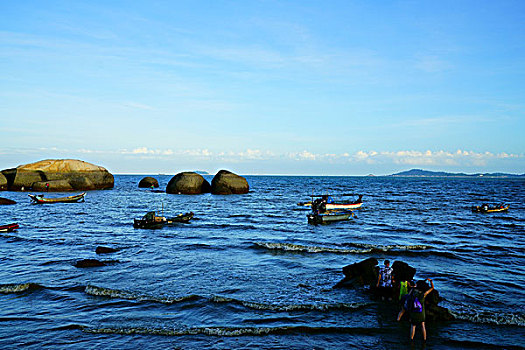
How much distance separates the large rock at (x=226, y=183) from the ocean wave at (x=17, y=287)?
48807 millimetres

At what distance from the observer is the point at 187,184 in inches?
2534

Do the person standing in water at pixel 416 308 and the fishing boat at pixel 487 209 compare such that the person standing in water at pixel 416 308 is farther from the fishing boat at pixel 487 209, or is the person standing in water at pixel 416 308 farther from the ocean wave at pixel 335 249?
the fishing boat at pixel 487 209

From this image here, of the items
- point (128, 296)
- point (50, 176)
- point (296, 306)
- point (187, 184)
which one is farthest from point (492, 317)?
point (50, 176)

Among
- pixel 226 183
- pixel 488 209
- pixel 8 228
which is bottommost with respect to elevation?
pixel 8 228

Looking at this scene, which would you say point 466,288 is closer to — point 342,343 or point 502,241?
point 342,343

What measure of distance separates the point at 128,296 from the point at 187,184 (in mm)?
51626

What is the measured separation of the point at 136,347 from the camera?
380 inches

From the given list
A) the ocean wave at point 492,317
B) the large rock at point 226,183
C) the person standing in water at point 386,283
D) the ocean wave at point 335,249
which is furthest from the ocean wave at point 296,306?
the large rock at point 226,183

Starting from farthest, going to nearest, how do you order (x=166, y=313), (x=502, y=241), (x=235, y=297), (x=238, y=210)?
(x=238, y=210)
(x=502, y=241)
(x=235, y=297)
(x=166, y=313)

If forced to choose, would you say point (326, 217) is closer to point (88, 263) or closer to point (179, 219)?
point (179, 219)

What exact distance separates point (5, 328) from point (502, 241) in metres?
29.3

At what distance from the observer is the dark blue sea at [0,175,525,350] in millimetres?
10452

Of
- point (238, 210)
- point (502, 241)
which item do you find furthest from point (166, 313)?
point (238, 210)

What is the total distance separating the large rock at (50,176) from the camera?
6731cm
